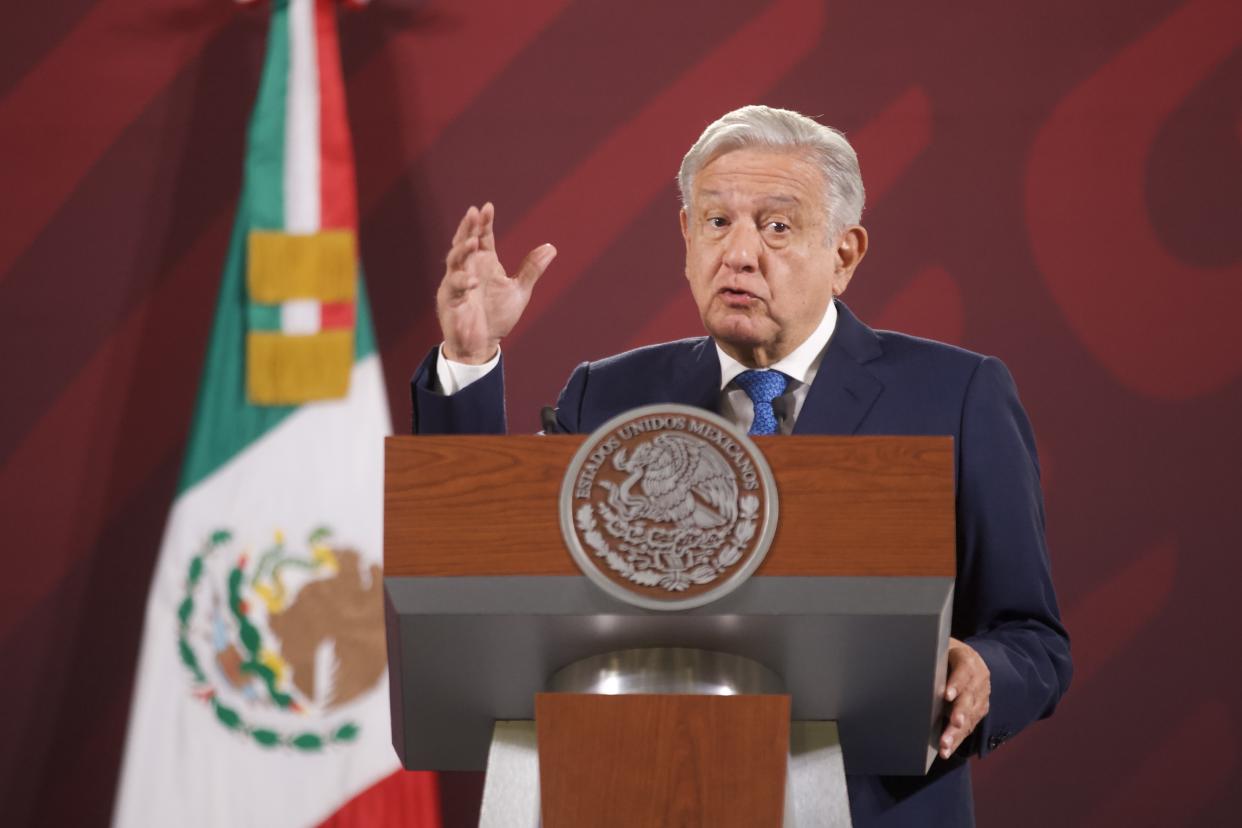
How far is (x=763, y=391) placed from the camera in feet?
5.50

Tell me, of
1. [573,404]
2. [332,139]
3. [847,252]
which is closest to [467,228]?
[573,404]

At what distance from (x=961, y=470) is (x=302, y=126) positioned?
2.08m

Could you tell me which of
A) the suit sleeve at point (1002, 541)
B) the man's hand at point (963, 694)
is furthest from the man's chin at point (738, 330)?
the man's hand at point (963, 694)

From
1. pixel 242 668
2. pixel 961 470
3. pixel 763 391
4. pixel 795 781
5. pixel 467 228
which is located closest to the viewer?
pixel 795 781

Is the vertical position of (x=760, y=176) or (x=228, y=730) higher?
(x=760, y=176)

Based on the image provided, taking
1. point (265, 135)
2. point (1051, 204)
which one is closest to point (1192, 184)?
point (1051, 204)

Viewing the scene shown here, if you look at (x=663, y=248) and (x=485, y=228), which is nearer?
(x=485, y=228)

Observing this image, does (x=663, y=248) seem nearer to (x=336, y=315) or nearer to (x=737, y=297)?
(x=336, y=315)

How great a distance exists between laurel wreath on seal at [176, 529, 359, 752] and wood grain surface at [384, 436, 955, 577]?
2078 mm

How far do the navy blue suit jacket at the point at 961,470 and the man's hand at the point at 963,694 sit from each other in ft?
0.39

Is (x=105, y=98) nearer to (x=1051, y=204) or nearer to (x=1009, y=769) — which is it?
(x=1051, y=204)

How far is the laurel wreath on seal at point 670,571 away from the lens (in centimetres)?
100

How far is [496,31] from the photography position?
325cm

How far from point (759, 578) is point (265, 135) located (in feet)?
8.08
